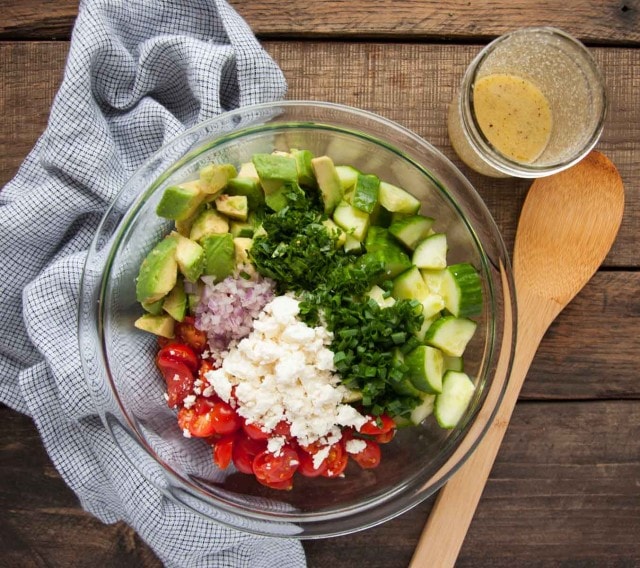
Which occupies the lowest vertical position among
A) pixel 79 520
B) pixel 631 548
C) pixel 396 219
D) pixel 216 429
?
pixel 631 548

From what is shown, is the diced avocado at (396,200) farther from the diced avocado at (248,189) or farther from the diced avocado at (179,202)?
the diced avocado at (179,202)

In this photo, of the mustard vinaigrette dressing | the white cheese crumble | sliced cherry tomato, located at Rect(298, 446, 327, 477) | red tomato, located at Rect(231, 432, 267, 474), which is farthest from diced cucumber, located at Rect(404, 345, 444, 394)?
the mustard vinaigrette dressing

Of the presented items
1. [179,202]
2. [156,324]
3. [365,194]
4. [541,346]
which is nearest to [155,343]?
[156,324]

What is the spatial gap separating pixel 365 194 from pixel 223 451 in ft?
2.24

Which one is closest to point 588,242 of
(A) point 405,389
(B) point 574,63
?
(B) point 574,63

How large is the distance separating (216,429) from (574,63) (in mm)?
1312

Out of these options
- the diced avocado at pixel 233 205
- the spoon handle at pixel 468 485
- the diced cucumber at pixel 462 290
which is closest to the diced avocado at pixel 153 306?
the diced avocado at pixel 233 205

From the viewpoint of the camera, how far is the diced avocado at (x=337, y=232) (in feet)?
4.73

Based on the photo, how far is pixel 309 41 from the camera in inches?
69.7

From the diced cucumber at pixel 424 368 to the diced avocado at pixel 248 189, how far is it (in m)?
0.50

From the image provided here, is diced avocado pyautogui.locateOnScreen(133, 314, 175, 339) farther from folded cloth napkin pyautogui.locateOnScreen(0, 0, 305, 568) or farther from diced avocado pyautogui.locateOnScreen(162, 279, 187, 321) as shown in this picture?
folded cloth napkin pyautogui.locateOnScreen(0, 0, 305, 568)

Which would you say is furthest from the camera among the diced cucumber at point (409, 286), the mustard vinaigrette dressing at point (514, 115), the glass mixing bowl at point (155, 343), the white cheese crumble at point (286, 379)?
the mustard vinaigrette dressing at point (514, 115)

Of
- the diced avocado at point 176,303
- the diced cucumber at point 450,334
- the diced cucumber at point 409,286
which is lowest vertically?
the diced cucumber at point 450,334

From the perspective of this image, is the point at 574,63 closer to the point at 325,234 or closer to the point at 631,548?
the point at 325,234
